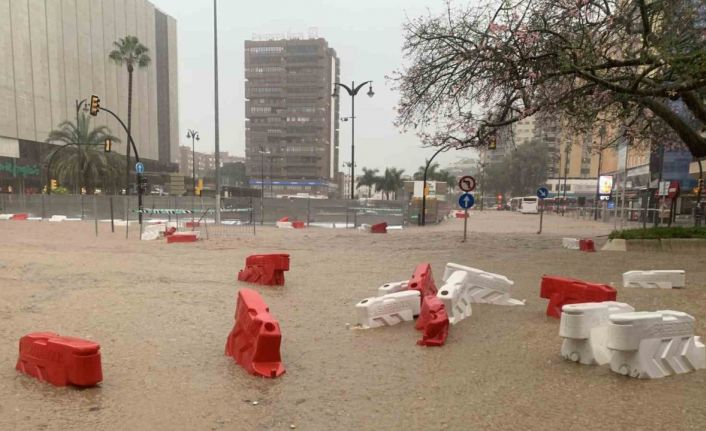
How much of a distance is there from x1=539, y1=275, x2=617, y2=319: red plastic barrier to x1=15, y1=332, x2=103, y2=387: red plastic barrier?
5397 mm

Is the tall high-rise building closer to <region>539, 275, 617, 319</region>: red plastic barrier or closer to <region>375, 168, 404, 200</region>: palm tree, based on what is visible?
<region>375, 168, 404, 200</region>: palm tree

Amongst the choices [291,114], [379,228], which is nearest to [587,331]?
[379,228]

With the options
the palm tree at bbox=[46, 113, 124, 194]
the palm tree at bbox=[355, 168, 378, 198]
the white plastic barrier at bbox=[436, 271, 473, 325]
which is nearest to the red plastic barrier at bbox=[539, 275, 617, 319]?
the white plastic barrier at bbox=[436, 271, 473, 325]

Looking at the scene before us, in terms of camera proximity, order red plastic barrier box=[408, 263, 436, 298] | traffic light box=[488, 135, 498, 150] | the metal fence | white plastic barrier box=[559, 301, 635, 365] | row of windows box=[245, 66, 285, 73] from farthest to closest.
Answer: row of windows box=[245, 66, 285, 73] → the metal fence → traffic light box=[488, 135, 498, 150] → red plastic barrier box=[408, 263, 436, 298] → white plastic barrier box=[559, 301, 635, 365]

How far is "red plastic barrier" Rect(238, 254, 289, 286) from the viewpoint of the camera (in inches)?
358

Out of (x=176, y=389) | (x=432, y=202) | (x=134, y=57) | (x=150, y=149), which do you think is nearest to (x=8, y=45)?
(x=134, y=57)

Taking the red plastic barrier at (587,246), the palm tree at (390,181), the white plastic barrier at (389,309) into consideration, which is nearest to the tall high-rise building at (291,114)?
the palm tree at (390,181)

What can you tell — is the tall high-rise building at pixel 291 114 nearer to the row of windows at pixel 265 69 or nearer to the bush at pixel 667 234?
the row of windows at pixel 265 69

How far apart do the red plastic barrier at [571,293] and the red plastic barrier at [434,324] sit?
182 cm

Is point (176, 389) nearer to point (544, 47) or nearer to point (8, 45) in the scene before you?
point (544, 47)

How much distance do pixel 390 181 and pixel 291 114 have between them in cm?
3485

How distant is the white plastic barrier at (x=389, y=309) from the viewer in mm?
6148

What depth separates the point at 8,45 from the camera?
64.3m

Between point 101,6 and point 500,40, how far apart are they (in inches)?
3706
